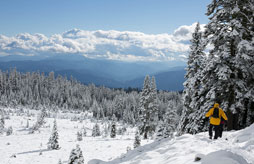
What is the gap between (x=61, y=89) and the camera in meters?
140

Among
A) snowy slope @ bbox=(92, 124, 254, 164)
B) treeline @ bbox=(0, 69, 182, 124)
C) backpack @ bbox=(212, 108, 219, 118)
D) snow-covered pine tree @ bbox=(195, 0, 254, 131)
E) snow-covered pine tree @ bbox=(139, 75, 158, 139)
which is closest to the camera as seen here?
snowy slope @ bbox=(92, 124, 254, 164)

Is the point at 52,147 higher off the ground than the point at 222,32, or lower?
lower

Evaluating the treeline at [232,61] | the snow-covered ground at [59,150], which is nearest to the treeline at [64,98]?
the snow-covered ground at [59,150]

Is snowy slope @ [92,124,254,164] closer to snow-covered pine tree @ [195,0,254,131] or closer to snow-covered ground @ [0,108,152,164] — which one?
snow-covered pine tree @ [195,0,254,131]

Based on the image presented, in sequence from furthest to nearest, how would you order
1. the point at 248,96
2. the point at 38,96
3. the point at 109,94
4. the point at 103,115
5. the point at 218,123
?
1. the point at 109,94
2. the point at 38,96
3. the point at 103,115
4. the point at 248,96
5. the point at 218,123

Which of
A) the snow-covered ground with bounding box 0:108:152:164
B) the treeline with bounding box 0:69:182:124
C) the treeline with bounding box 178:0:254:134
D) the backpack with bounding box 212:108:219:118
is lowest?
the treeline with bounding box 0:69:182:124

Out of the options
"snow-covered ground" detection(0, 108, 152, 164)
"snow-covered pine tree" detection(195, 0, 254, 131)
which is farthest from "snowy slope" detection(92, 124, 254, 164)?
"snow-covered ground" detection(0, 108, 152, 164)

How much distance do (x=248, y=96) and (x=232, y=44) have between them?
126 inches

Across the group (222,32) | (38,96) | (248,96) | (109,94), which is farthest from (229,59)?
(109,94)

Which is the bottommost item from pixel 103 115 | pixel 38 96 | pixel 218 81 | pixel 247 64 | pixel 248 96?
pixel 103 115

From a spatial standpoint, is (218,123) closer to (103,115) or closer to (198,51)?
(198,51)

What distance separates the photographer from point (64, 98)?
5394 inches

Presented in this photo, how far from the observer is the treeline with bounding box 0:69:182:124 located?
110 metres

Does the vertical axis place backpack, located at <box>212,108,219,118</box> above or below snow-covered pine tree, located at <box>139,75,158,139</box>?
above
